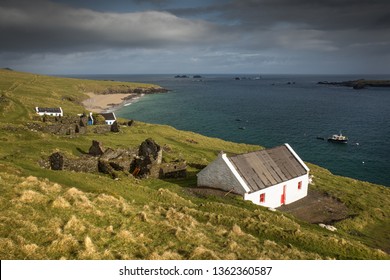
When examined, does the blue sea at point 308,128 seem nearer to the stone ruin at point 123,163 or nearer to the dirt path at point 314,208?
the dirt path at point 314,208

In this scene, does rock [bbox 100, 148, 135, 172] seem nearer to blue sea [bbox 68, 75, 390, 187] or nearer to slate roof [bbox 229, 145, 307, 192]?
slate roof [bbox 229, 145, 307, 192]

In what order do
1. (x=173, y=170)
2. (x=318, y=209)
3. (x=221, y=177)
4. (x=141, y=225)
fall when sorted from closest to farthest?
(x=141, y=225), (x=221, y=177), (x=318, y=209), (x=173, y=170)

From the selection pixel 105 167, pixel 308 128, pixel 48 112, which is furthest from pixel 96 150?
pixel 308 128

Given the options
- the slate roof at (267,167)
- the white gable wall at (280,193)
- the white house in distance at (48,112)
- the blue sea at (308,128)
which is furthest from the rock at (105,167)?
the white house in distance at (48,112)

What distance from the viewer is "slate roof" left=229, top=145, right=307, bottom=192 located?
124 feet

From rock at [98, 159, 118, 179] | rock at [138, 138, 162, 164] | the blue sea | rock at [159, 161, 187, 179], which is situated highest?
rock at [138, 138, 162, 164]

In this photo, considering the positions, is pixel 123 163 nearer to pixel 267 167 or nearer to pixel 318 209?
pixel 267 167

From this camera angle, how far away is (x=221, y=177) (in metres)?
37.7

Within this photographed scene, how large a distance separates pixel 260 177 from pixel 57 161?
23324 millimetres

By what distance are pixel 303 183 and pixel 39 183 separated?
3268 centimetres

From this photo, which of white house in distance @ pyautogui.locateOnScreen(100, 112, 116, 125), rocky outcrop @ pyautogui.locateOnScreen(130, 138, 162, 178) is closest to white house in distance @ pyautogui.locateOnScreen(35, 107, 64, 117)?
white house in distance @ pyautogui.locateOnScreen(100, 112, 116, 125)
